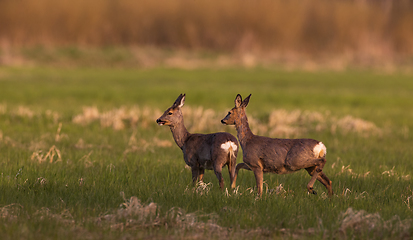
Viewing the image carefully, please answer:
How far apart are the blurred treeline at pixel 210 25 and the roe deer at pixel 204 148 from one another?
44.2 metres

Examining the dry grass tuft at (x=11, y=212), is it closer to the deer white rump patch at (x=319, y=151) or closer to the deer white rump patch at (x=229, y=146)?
the deer white rump patch at (x=229, y=146)

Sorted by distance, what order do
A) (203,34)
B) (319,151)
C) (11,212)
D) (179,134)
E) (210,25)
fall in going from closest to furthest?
(11,212) < (319,151) < (179,134) < (203,34) < (210,25)

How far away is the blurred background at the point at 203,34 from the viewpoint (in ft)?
154

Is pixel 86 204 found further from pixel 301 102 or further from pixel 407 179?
pixel 301 102

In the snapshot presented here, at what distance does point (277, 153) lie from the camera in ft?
23.5

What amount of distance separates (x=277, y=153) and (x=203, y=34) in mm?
48809

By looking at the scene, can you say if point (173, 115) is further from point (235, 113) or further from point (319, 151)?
point (319, 151)

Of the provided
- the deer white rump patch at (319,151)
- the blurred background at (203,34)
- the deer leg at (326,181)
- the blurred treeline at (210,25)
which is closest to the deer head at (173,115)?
the deer white rump patch at (319,151)

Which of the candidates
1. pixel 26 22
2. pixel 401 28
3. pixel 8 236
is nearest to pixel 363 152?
pixel 8 236

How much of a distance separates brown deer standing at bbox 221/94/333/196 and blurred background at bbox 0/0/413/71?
122ft

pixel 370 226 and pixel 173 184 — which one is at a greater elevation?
pixel 173 184

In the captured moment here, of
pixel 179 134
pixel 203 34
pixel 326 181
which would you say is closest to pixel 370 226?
pixel 326 181

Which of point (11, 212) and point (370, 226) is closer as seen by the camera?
point (370, 226)

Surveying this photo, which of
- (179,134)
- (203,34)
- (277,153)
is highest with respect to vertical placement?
(203,34)
